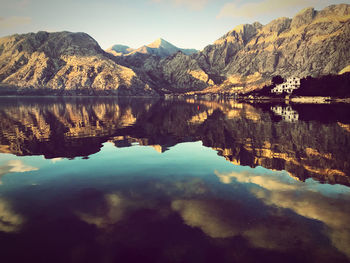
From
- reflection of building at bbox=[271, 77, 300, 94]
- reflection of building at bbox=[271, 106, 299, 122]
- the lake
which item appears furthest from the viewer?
reflection of building at bbox=[271, 77, 300, 94]

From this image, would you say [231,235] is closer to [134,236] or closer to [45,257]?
[134,236]

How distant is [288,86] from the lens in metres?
174

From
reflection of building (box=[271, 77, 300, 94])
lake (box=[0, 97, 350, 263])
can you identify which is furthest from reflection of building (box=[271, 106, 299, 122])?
reflection of building (box=[271, 77, 300, 94])

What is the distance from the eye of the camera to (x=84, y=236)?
9039 mm

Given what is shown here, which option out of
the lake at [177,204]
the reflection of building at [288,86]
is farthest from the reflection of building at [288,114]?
the reflection of building at [288,86]

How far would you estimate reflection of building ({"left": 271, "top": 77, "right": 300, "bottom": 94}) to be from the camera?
169 m

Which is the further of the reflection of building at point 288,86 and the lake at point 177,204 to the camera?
the reflection of building at point 288,86

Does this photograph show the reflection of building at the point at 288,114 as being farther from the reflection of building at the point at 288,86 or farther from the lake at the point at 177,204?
the reflection of building at the point at 288,86

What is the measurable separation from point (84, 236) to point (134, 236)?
2.11 m

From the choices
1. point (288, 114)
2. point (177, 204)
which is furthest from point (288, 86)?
point (177, 204)

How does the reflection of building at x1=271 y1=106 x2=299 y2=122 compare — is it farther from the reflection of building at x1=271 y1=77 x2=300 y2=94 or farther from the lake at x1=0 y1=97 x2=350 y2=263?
the reflection of building at x1=271 y1=77 x2=300 y2=94

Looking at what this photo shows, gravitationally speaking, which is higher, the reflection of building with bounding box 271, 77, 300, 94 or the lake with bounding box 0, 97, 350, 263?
the reflection of building with bounding box 271, 77, 300, 94

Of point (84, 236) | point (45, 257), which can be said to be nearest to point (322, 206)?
point (84, 236)

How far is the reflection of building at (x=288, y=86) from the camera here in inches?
6643
